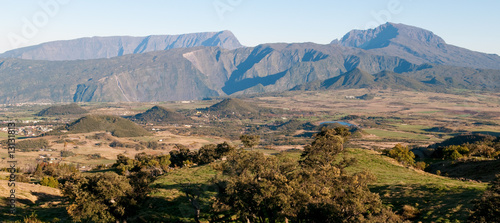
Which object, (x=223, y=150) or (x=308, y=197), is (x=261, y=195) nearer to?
(x=308, y=197)

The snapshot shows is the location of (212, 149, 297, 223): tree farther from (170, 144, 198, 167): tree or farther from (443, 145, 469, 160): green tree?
(443, 145, 469, 160): green tree

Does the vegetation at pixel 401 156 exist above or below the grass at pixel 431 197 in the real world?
below

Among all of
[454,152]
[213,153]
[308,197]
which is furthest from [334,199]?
[454,152]

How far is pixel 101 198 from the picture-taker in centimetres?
4584

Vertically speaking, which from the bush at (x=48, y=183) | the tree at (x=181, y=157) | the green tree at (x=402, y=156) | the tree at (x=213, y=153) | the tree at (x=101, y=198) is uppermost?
the tree at (x=101, y=198)

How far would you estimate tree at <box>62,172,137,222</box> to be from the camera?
148 ft

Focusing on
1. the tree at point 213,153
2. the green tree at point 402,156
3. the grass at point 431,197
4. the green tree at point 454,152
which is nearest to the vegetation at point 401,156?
the green tree at point 402,156

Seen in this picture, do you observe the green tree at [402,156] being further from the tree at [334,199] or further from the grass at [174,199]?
the tree at [334,199]

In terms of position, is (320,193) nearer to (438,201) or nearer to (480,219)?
(480,219)

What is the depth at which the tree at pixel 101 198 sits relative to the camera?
148 ft

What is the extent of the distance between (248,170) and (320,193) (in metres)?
12.5

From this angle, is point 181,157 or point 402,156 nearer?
point 402,156

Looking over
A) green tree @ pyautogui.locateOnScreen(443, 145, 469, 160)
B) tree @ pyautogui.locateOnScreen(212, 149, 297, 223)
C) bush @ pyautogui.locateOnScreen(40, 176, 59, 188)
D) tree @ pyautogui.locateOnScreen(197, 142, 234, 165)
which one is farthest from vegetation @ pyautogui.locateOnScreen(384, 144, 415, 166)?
bush @ pyautogui.locateOnScreen(40, 176, 59, 188)

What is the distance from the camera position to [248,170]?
49406mm
